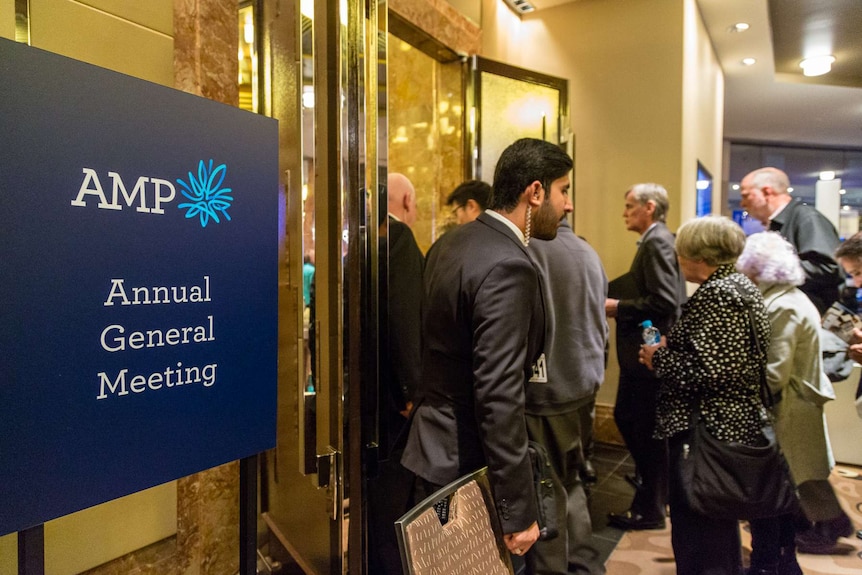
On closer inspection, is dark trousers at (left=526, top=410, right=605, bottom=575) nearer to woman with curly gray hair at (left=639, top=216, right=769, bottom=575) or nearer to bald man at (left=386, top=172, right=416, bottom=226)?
woman with curly gray hair at (left=639, top=216, right=769, bottom=575)

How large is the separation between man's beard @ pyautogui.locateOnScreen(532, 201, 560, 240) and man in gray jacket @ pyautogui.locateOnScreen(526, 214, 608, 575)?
50 centimetres

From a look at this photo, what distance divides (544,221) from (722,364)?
75 centimetres

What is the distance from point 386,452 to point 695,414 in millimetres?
1029

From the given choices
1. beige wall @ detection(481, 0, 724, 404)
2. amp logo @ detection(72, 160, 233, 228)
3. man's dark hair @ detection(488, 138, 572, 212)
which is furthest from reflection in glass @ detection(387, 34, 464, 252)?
amp logo @ detection(72, 160, 233, 228)

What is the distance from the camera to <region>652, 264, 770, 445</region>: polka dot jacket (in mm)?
1842

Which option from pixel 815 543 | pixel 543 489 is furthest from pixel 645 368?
pixel 543 489

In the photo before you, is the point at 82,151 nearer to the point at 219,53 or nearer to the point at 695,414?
the point at 219,53

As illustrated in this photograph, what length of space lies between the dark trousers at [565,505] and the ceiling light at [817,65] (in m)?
5.68

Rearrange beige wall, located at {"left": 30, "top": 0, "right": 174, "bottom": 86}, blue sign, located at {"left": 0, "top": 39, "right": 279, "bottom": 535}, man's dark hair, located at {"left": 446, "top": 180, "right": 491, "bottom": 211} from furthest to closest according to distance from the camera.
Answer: man's dark hair, located at {"left": 446, "top": 180, "right": 491, "bottom": 211} → beige wall, located at {"left": 30, "top": 0, "right": 174, "bottom": 86} → blue sign, located at {"left": 0, "top": 39, "right": 279, "bottom": 535}

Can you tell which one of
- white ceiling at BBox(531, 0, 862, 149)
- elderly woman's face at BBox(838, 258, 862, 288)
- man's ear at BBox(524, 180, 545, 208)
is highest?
white ceiling at BBox(531, 0, 862, 149)

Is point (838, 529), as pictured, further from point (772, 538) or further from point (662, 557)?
point (662, 557)

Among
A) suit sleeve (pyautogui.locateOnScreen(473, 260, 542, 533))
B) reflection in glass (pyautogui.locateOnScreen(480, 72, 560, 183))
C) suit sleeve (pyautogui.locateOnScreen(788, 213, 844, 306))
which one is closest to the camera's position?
suit sleeve (pyautogui.locateOnScreen(473, 260, 542, 533))

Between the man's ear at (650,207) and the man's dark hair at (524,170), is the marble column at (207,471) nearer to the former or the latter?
the man's dark hair at (524,170)

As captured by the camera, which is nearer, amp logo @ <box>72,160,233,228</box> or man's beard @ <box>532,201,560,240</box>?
amp logo @ <box>72,160,233,228</box>
